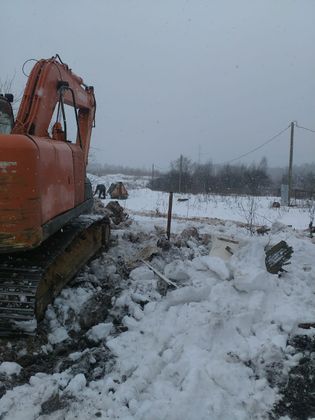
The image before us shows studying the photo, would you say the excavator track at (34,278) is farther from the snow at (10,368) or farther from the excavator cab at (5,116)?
the excavator cab at (5,116)

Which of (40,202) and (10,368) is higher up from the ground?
(40,202)

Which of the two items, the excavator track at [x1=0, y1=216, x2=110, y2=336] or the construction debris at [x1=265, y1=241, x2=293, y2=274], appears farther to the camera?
the construction debris at [x1=265, y1=241, x2=293, y2=274]

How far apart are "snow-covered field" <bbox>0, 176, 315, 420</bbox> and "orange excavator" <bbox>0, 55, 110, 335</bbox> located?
325 mm

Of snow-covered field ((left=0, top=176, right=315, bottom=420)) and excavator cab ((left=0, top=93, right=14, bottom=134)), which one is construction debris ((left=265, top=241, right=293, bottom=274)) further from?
excavator cab ((left=0, top=93, right=14, bottom=134))

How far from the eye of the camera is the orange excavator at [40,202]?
4.27m

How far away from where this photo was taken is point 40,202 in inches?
177

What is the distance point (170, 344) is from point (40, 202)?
1.85 meters

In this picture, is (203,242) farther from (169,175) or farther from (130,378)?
(169,175)

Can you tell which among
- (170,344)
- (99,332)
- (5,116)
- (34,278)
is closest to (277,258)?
(170,344)

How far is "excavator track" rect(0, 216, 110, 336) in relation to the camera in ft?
14.9

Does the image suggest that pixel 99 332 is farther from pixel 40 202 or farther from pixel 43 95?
pixel 43 95

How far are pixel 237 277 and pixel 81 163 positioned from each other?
8.64ft

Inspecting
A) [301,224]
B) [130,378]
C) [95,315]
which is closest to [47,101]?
[95,315]

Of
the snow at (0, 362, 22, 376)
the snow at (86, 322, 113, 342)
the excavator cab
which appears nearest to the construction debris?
the snow at (86, 322, 113, 342)
